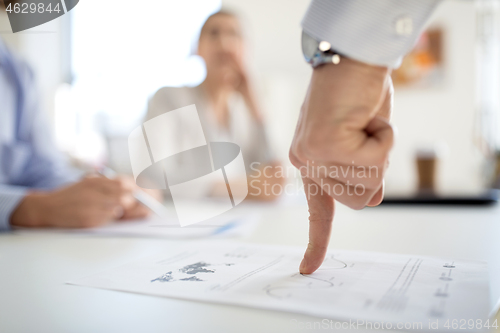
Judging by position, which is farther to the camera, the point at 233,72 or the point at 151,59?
the point at 151,59

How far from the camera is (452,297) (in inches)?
11.1

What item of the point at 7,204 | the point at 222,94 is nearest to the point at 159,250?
the point at 7,204

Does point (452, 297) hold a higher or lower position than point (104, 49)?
lower

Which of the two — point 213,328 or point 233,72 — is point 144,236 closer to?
point 213,328

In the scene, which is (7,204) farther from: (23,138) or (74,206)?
(23,138)

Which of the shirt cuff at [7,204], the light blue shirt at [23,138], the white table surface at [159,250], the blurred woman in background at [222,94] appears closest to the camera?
the white table surface at [159,250]

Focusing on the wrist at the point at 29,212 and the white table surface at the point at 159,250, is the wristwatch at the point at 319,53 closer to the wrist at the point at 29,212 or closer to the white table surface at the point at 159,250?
the white table surface at the point at 159,250

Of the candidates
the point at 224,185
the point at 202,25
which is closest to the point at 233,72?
the point at 202,25

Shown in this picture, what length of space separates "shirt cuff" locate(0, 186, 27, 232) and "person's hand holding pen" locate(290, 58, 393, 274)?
1.96 ft

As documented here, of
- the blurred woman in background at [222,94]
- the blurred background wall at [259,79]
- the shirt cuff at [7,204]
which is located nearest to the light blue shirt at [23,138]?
the shirt cuff at [7,204]

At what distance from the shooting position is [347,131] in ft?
0.96

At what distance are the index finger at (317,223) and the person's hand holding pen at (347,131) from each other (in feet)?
0.06

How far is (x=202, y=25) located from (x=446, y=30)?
301cm

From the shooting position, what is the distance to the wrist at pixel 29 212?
0.69 metres
